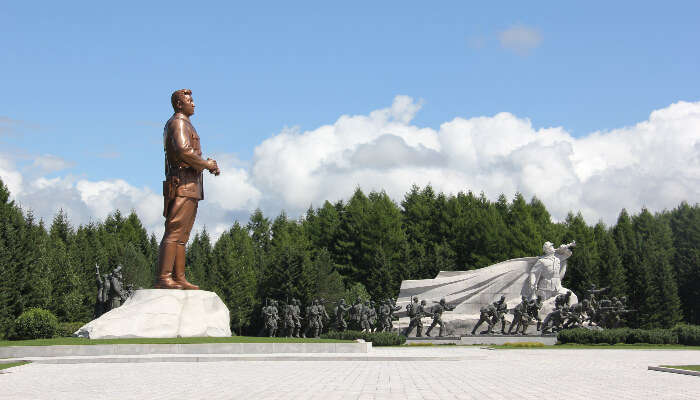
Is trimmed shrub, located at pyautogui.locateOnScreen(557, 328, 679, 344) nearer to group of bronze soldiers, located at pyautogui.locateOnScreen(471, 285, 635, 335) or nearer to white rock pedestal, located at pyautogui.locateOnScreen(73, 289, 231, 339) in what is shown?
group of bronze soldiers, located at pyautogui.locateOnScreen(471, 285, 635, 335)

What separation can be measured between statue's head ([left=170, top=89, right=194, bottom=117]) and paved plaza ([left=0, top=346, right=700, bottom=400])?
8.28 metres

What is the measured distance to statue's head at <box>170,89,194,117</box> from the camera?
2191cm

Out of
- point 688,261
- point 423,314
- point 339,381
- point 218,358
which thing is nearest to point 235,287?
point 423,314

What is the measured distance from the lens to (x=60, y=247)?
48.4 meters

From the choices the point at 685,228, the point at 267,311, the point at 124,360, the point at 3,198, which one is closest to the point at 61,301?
the point at 3,198

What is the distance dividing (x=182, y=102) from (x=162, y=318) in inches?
251

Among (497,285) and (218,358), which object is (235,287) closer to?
(497,285)

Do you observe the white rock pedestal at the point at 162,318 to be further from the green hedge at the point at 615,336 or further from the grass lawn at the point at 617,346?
the green hedge at the point at 615,336

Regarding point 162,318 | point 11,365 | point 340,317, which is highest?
point 340,317

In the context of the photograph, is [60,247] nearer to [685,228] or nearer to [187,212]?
[187,212]

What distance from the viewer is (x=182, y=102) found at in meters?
21.9

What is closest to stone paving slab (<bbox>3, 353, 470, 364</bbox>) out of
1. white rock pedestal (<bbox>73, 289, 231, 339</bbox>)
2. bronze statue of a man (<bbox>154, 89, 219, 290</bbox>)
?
white rock pedestal (<bbox>73, 289, 231, 339</bbox>)

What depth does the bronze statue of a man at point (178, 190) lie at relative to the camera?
69.5ft

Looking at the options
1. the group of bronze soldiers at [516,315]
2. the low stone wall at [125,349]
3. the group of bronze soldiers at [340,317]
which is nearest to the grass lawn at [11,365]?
the low stone wall at [125,349]
